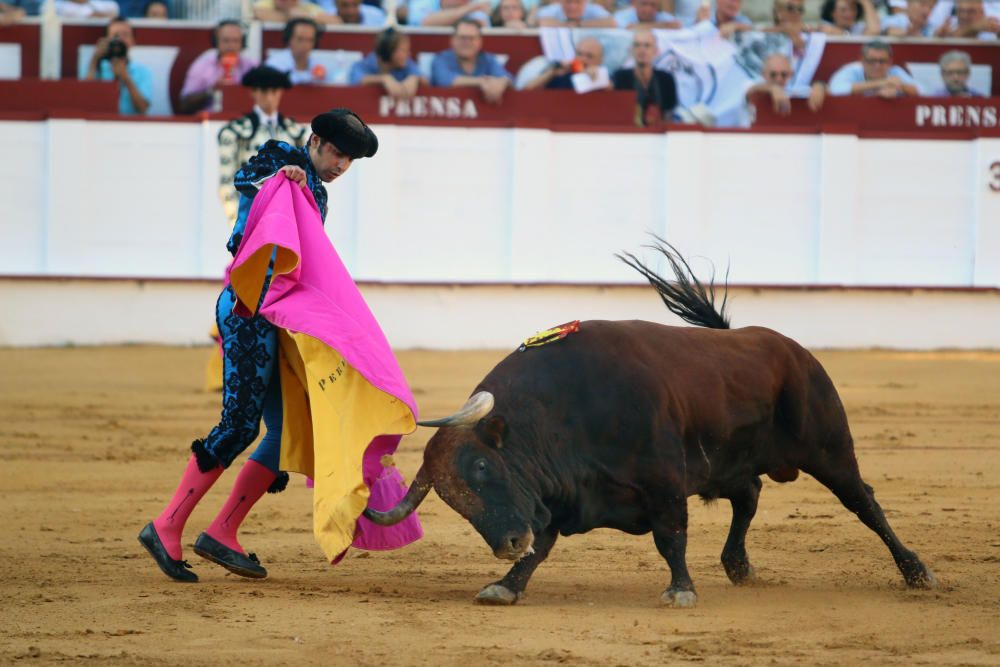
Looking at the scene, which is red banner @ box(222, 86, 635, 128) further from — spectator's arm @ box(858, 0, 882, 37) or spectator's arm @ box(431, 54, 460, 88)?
spectator's arm @ box(858, 0, 882, 37)

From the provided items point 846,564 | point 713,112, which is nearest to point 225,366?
point 846,564

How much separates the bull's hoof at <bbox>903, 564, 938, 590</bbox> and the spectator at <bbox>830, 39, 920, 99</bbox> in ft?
24.9

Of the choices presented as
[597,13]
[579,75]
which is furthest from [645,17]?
[579,75]

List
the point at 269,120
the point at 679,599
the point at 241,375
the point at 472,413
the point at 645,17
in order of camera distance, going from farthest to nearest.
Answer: the point at 645,17 < the point at 269,120 < the point at 241,375 < the point at 679,599 < the point at 472,413

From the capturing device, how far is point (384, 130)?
1161 cm

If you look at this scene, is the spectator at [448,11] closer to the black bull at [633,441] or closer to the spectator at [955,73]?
the spectator at [955,73]

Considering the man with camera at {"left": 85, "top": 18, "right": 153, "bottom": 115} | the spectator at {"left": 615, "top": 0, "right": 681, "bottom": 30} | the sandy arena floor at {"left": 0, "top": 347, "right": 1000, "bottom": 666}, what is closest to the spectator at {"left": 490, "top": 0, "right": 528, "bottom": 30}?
the spectator at {"left": 615, "top": 0, "right": 681, "bottom": 30}

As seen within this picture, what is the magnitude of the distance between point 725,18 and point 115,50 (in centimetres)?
442

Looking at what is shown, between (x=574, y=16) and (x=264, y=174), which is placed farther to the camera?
(x=574, y=16)

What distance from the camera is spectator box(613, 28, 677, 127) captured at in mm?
11711

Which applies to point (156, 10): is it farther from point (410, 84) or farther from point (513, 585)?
point (513, 585)

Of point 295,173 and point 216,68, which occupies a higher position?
point 216,68

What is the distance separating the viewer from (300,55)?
11.4 m

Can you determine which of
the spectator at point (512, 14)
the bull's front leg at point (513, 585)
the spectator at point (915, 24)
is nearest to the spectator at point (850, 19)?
the spectator at point (915, 24)
